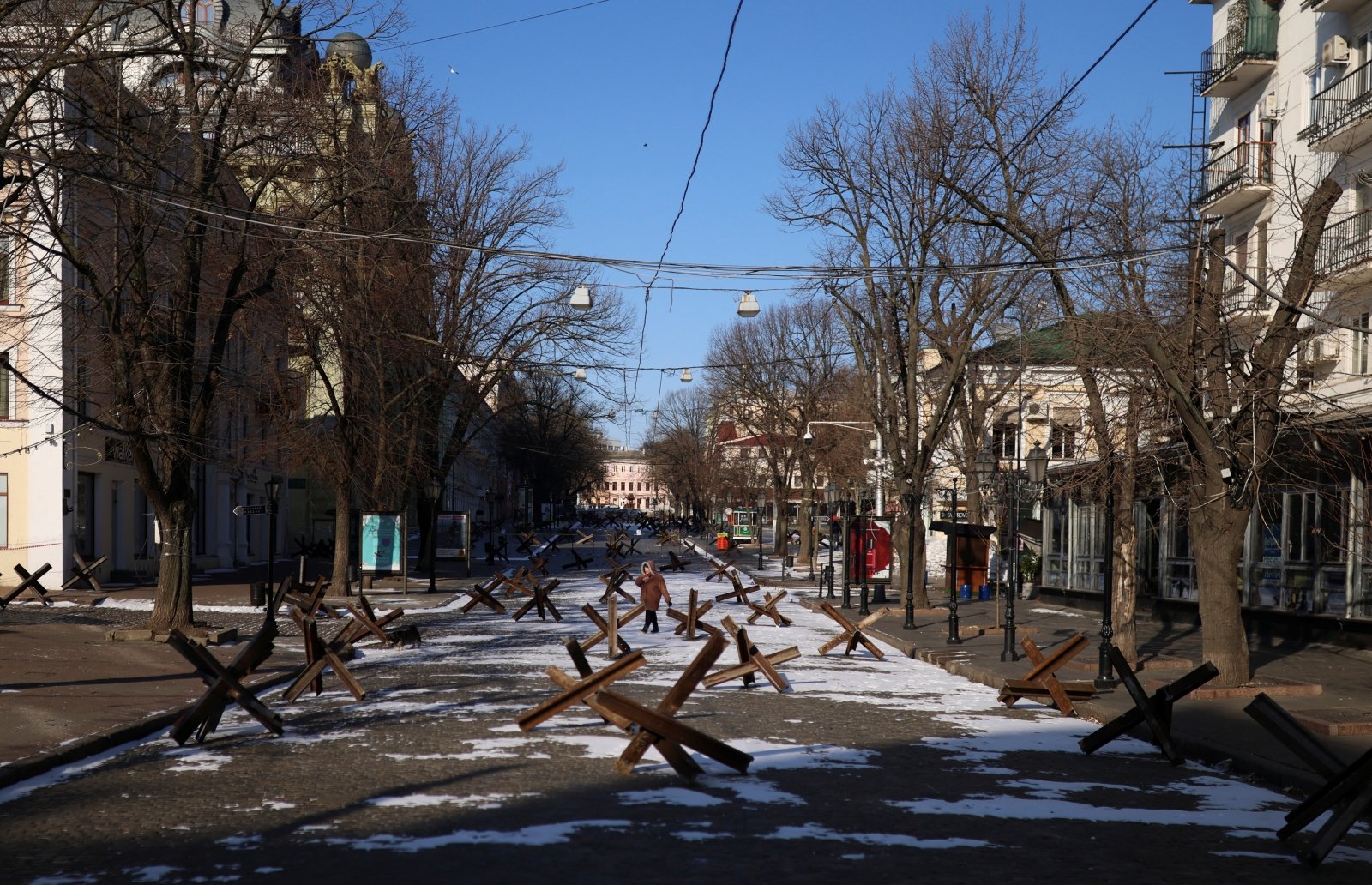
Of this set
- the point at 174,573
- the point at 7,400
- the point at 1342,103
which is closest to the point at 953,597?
the point at 174,573

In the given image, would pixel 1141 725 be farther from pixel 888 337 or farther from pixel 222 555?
pixel 222 555

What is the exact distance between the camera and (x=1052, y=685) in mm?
15148

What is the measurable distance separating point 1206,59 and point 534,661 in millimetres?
27260

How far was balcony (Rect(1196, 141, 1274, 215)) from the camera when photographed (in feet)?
110

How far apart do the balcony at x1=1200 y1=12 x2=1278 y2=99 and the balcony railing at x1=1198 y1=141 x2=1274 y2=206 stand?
174 centimetres

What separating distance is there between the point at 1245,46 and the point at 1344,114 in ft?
21.5

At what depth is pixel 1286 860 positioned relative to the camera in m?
8.05

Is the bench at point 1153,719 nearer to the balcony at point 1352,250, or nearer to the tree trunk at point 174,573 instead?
the balcony at point 1352,250

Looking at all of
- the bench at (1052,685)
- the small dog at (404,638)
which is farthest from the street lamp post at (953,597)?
the small dog at (404,638)

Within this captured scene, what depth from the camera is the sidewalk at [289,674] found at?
1204 cm

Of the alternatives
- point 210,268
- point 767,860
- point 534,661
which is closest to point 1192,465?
point 534,661

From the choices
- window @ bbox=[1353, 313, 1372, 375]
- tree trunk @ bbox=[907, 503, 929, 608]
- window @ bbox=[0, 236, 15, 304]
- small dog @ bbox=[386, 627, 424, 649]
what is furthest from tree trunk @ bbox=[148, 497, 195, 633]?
window @ bbox=[1353, 313, 1372, 375]

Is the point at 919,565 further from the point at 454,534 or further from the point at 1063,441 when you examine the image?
the point at 454,534

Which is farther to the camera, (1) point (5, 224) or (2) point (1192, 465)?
(2) point (1192, 465)
